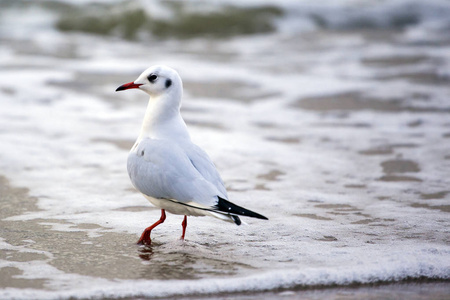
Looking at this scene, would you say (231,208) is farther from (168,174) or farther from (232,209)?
(168,174)

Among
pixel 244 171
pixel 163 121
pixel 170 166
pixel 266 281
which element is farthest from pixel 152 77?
pixel 244 171

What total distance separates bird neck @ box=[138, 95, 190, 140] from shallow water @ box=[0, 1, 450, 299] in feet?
1.85

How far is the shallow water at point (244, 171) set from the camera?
3.13 m

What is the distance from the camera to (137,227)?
12.6 feet

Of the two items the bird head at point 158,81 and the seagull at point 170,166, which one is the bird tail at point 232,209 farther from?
the bird head at point 158,81

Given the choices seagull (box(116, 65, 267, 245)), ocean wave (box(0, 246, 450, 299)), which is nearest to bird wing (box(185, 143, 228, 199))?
seagull (box(116, 65, 267, 245))

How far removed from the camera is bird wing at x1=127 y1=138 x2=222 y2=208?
3.30 m

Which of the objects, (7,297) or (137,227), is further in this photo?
(137,227)

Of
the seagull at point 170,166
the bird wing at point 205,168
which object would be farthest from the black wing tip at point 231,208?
the bird wing at point 205,168

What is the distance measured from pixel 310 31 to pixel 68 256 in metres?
9.77

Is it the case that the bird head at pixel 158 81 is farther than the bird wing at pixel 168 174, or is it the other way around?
the bird head at pixel 158 81

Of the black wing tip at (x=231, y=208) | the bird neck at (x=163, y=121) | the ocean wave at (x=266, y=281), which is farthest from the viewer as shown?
the bird neck at (x=163, y=121)

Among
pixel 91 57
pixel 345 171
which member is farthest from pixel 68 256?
pixel 91 57

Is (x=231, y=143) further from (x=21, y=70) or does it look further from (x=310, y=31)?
(x=310, y=31)
